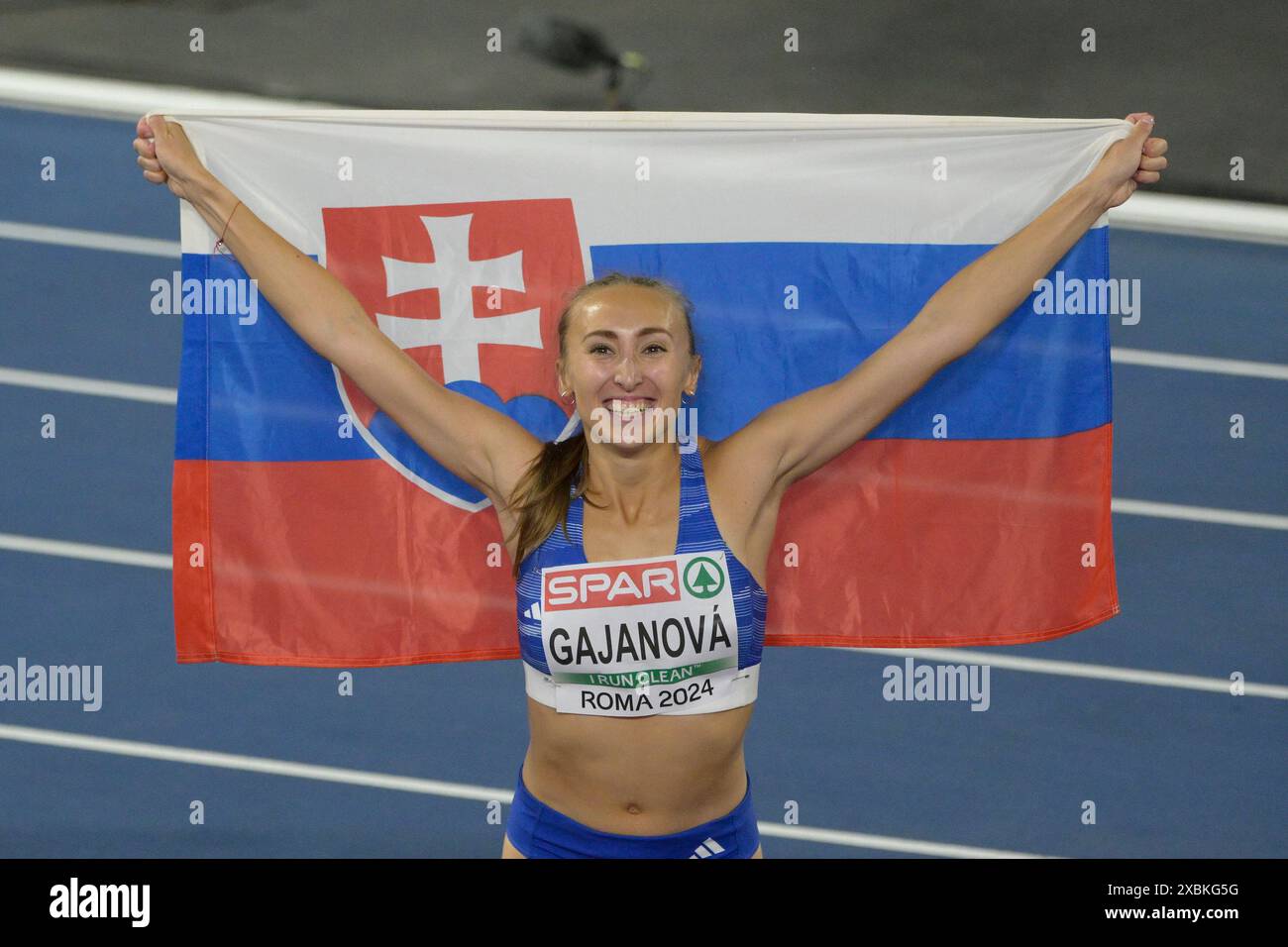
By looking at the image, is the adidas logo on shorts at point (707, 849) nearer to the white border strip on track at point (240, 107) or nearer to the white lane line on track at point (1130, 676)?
the white lane line on track at point (1130, 676)

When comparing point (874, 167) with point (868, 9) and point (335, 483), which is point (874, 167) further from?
point (868, 9)

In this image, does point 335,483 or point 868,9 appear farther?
point 868,9

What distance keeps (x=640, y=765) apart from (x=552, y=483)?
2.16 ft

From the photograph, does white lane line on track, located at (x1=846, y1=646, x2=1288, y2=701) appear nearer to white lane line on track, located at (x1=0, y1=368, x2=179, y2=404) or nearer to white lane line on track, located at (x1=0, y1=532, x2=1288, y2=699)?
white lane line on track, located at (x1=0, y1=532, x2=1288, y2=699)

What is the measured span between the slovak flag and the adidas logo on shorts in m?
0.74

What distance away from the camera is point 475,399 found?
158 inches

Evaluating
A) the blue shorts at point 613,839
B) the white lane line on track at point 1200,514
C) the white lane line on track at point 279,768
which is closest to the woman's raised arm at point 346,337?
the blue shorts at point 613,839

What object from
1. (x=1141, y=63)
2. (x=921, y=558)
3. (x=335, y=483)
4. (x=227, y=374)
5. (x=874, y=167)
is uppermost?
(x=1141, y=63)

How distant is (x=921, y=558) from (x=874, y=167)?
105 cm

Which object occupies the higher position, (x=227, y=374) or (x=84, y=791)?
(x=227, y=374)

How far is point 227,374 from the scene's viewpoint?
3.96 metres
